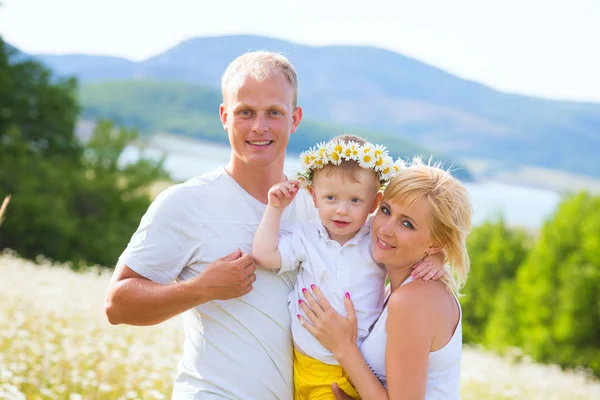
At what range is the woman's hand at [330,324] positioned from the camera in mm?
2990

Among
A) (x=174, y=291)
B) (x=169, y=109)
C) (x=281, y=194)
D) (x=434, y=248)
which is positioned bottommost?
(x=174, y=291)

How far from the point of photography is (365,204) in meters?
3.23

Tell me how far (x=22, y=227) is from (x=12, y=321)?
72.4ft

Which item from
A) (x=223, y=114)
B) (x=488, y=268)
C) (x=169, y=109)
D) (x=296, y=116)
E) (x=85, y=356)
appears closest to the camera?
(x=223, y=114)

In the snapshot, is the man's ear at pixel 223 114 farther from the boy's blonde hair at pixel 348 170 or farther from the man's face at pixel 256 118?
the boy's blonde hair at pixel 348 170

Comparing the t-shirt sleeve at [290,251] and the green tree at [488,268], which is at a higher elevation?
the t-shirt sleeve at [290,251]

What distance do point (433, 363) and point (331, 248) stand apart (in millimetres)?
710

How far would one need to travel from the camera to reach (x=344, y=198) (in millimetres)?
3209

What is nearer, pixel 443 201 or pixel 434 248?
pixel 443 201

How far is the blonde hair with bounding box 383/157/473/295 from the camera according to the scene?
2.98 meters

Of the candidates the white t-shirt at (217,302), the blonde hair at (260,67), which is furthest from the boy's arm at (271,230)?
the blonde hair at (260,67)

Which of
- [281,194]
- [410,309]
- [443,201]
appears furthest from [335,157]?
[410,309]

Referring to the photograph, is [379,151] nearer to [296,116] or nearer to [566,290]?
[296,116]

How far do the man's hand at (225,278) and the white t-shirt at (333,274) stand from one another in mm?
244
